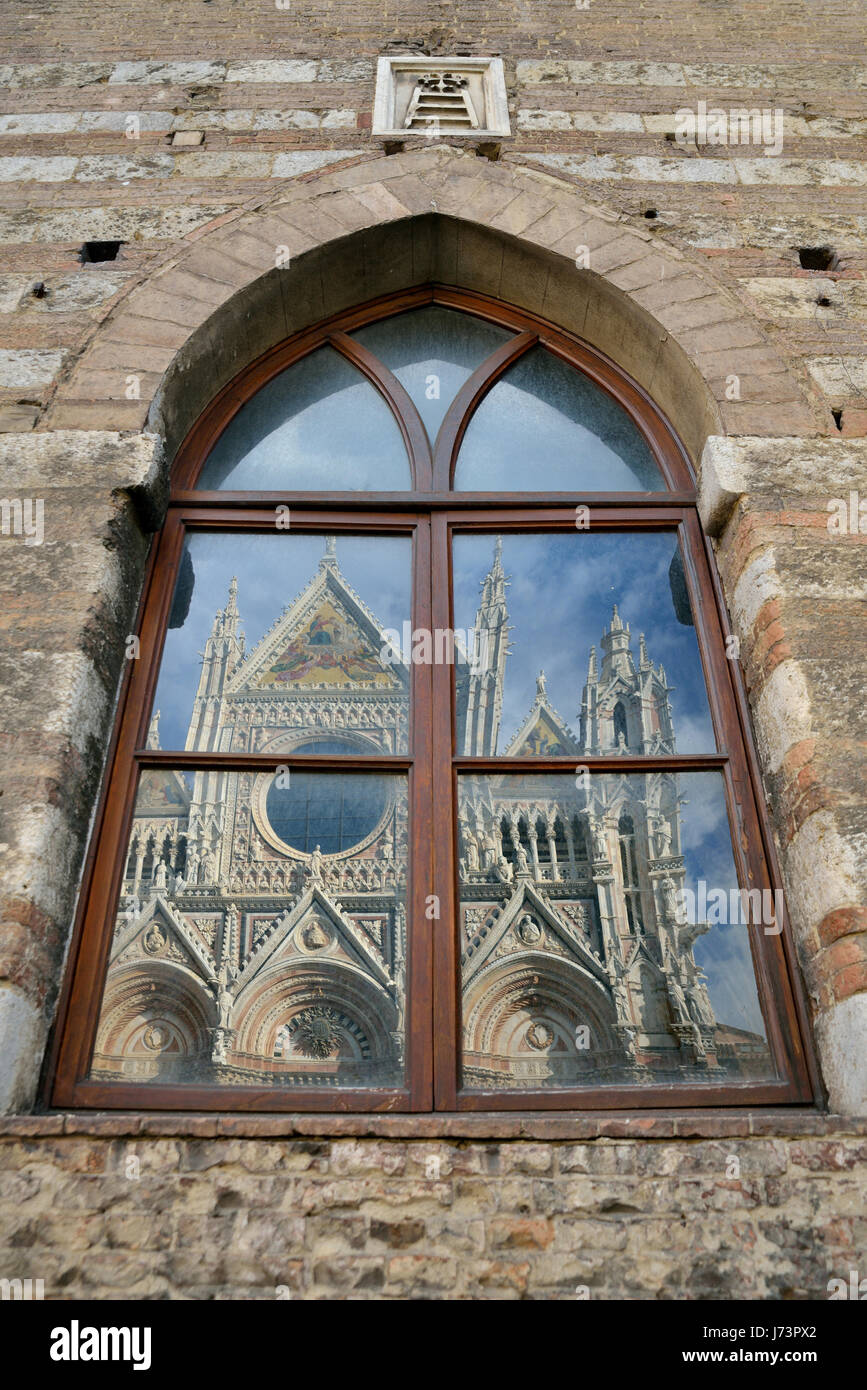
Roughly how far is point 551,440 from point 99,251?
1862mm

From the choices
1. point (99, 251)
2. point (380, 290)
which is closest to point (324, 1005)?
point (380, 290)

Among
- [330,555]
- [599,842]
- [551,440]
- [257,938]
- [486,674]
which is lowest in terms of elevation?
[257,938]

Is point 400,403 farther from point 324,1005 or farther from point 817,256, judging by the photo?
point 324,1005

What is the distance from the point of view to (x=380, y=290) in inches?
168

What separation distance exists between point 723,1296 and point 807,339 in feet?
10.0

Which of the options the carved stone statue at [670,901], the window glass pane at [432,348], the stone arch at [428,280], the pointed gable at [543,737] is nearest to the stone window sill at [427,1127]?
the carved stone statue at [670,901]

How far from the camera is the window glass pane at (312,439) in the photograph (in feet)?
12.7

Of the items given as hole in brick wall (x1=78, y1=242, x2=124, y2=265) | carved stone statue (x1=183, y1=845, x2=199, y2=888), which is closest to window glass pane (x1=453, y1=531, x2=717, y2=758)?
carved stone statue (x1=183, y1=845, x2=199, y2=888)

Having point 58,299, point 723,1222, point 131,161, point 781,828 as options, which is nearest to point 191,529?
point 58,299

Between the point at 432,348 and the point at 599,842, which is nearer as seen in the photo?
the point at 599,842

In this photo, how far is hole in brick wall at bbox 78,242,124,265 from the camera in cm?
400

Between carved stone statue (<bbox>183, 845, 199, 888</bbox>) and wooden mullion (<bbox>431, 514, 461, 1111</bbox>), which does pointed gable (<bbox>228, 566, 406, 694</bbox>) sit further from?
carved stone statue (<bbox>183, 845, 199, 888</bbox>)

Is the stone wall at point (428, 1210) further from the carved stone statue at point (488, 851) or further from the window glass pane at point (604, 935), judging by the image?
the carved stone statue at point (488, 851)
